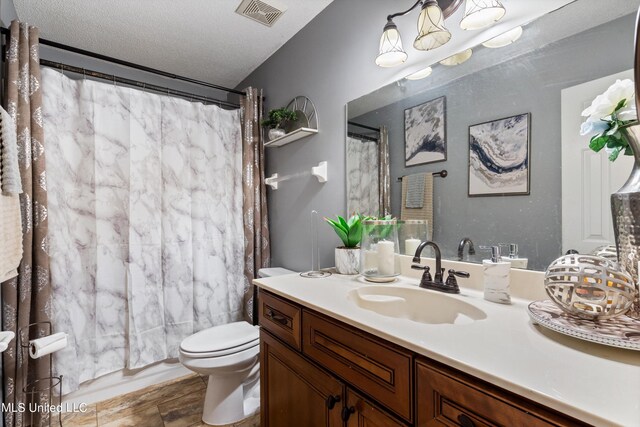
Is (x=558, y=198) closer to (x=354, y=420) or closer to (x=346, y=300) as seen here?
(x=346, y=300)

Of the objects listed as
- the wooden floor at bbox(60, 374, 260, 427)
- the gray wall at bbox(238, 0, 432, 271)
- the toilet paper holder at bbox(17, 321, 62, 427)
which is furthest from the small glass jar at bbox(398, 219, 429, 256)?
the toilet paper holder at bbox(17, 321, 62, 427)

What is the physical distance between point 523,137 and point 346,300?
85 centimetres

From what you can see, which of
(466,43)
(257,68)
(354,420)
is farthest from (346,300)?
(257,68)

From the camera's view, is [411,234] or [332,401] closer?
[332,401]

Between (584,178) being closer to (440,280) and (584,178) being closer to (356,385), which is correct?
(440,280)

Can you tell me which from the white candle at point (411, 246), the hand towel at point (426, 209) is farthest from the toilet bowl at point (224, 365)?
the hand towel at point (426, 209)

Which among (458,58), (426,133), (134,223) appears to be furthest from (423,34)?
(134,223)

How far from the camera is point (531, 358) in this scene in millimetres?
610

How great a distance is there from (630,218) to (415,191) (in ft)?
2.46

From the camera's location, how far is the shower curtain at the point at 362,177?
5.22 ft

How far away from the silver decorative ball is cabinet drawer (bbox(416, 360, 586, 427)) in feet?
1.04

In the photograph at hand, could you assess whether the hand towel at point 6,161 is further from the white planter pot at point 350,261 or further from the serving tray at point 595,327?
the serving tray at point 595,327

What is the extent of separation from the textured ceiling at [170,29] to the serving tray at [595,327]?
2015 mm

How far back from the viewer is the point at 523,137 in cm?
105
